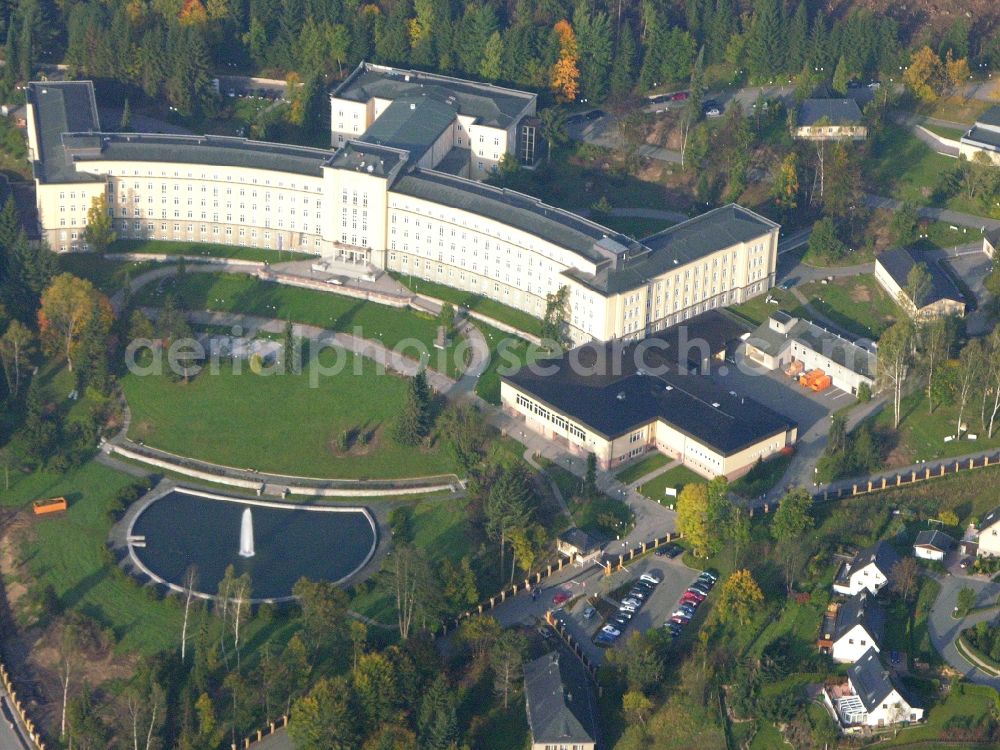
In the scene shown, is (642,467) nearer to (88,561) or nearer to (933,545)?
(933,545)

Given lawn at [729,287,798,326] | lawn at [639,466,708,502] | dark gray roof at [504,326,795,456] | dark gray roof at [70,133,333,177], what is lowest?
lawn at [639,466,708,502]

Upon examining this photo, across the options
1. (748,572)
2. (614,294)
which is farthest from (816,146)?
(748,572)

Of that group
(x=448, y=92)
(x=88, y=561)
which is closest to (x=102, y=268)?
(x=448, y=92)

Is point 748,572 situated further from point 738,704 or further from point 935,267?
point 935,267

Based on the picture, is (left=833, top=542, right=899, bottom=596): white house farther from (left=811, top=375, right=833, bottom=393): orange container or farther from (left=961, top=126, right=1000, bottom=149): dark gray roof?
(left=961, top=126, right=1000, bottom=149): dark gray roof

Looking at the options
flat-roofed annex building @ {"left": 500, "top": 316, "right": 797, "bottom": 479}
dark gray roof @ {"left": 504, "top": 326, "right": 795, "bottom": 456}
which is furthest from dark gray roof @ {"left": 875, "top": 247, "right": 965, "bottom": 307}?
flat-roofed annex building @ {"left": 500, "top": 316, "right": 797, "bottom": 479}
